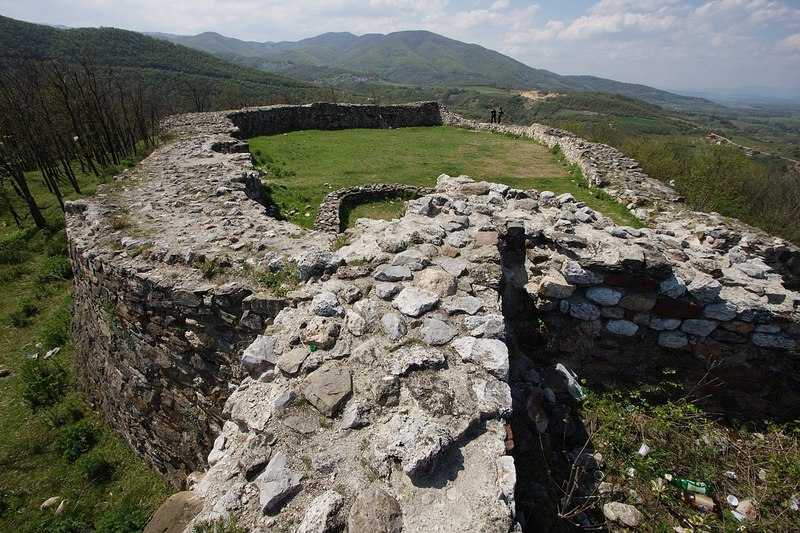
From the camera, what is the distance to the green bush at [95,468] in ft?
19.5

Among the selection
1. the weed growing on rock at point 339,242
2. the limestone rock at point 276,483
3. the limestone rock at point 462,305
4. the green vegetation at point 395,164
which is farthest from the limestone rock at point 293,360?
the green vegetation at point 395,164

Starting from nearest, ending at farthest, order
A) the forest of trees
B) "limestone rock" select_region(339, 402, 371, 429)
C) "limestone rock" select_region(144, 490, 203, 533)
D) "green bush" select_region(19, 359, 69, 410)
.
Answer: "limestone rock" select_region(144, 490, 203, 533) → "limestone rock" select_region(339, 402, 371, 429) → "green bush" select_region(19, 359, 69, 410) → the forest of trees

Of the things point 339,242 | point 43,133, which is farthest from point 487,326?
point 43,133

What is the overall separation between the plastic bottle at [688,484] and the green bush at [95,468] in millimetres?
7876

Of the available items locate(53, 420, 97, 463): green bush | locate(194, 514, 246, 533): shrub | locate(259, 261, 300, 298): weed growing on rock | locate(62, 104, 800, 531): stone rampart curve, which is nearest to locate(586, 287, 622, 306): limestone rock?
locate(62, 104, 800, 531): stone rampart curve

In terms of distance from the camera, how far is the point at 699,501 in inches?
169

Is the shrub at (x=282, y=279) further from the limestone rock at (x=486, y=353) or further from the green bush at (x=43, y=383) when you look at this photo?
the green bush at (x=43, y=383)

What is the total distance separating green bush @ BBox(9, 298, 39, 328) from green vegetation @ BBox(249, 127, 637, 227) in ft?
21.7

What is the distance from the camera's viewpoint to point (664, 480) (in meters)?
4.52

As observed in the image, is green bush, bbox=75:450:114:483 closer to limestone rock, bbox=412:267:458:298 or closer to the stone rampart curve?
the stone rampart curve

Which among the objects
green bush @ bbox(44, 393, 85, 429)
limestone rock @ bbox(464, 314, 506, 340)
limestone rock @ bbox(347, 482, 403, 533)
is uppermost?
limestone rock @ bbox(464, 314, 506, 340)

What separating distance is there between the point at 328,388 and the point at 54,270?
41.7 ft

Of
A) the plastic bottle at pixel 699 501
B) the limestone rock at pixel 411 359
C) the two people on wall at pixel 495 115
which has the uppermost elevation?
the two people on wall at pixel 495 115

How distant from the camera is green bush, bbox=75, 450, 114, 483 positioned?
595 centimetres
